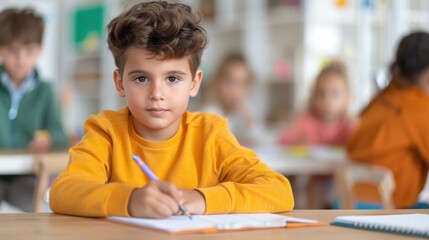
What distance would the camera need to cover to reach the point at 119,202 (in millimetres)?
1283

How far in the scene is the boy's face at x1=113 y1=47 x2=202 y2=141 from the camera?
148 centimetres

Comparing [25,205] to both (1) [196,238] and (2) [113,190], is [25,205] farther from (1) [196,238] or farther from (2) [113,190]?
(1) [196,238]

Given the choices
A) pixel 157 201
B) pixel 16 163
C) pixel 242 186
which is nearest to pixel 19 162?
pixel 16 163

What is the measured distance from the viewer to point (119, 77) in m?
1.60

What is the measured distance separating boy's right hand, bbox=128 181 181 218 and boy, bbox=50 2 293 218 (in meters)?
0.09

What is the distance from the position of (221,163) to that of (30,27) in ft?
6.23

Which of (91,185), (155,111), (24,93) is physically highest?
(155,111)

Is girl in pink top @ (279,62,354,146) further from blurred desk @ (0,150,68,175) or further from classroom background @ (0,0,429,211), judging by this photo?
blurred desk @ (0,150,68,175)

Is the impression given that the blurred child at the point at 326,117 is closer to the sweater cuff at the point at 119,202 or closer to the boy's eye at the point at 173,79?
the boy's eye at the point at 173,79

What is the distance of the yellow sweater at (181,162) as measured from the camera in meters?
1.42

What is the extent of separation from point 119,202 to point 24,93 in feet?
7.24

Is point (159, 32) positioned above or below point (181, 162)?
above

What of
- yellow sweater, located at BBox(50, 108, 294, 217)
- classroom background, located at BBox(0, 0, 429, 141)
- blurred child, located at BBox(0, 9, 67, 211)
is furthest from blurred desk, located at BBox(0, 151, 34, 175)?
classroom background, located at BBox(0, 0, 429, 141)

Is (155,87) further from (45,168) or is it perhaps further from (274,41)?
(274,41)
